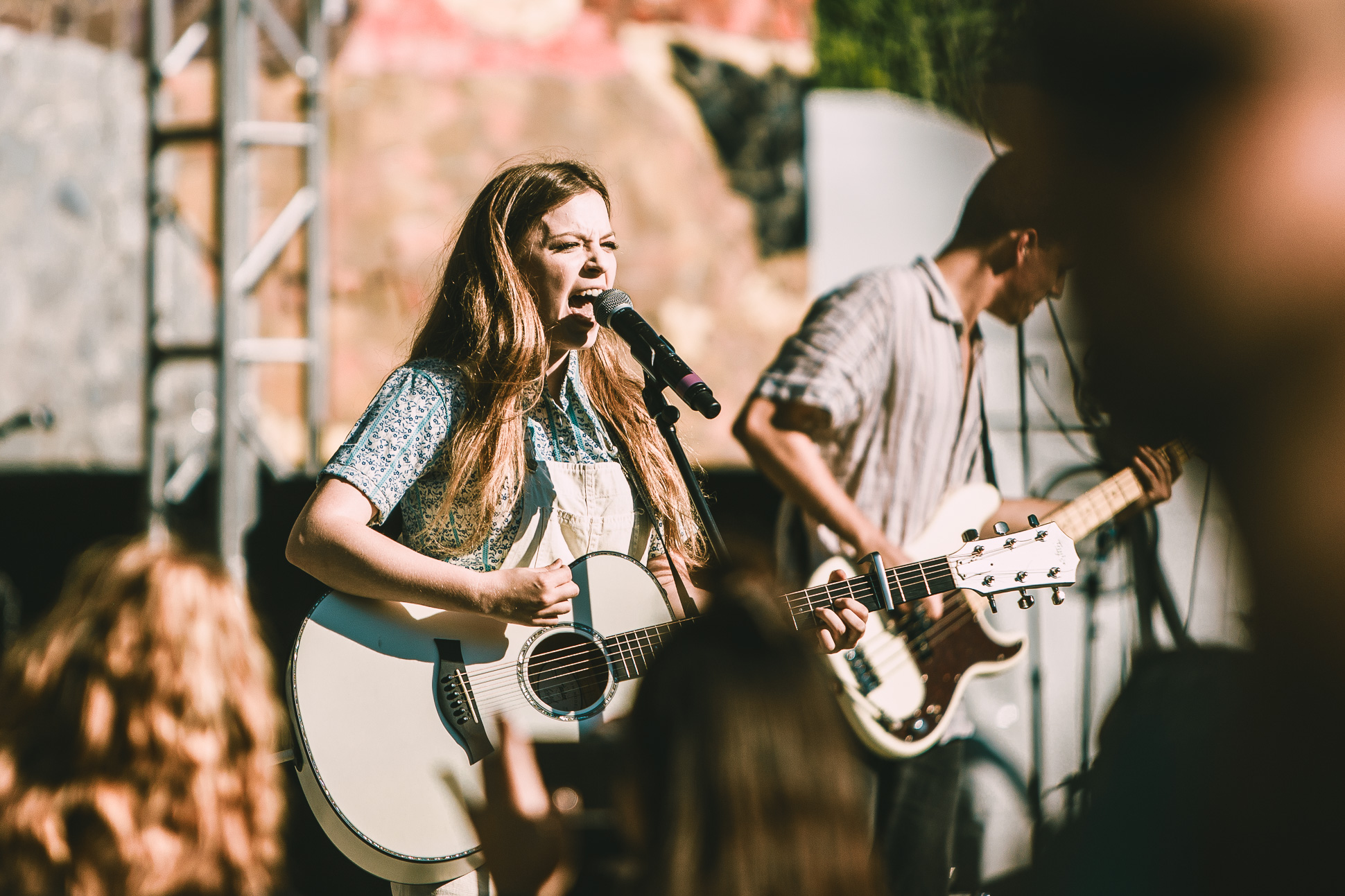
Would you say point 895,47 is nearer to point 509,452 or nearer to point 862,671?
point 862,671

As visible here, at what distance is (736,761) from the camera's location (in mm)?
941

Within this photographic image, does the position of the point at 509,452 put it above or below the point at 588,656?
above

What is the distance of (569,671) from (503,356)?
0.67 m

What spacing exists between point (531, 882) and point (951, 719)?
2.06m

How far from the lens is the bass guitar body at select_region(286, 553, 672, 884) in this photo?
2.00 meters

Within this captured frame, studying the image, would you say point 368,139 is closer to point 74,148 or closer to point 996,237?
point 74,148

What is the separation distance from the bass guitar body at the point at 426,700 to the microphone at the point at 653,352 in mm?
444

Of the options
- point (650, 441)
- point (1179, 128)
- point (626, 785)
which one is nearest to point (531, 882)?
point (626, 785)

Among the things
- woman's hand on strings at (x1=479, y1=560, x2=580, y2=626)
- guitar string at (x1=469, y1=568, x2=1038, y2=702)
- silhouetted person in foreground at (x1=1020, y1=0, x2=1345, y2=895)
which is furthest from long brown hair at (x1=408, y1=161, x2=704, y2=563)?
silhouetted person in foreground at (x1=1020, y1=0, x2=1345, y2=895)

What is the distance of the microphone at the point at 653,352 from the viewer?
1919 mm

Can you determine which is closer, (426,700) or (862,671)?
(426,700)

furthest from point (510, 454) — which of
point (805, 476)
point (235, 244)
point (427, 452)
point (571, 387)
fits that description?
point (235, 244)

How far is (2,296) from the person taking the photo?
16.7 ft

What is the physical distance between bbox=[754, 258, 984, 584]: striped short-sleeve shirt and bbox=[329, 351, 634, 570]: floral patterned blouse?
3.09 ft
